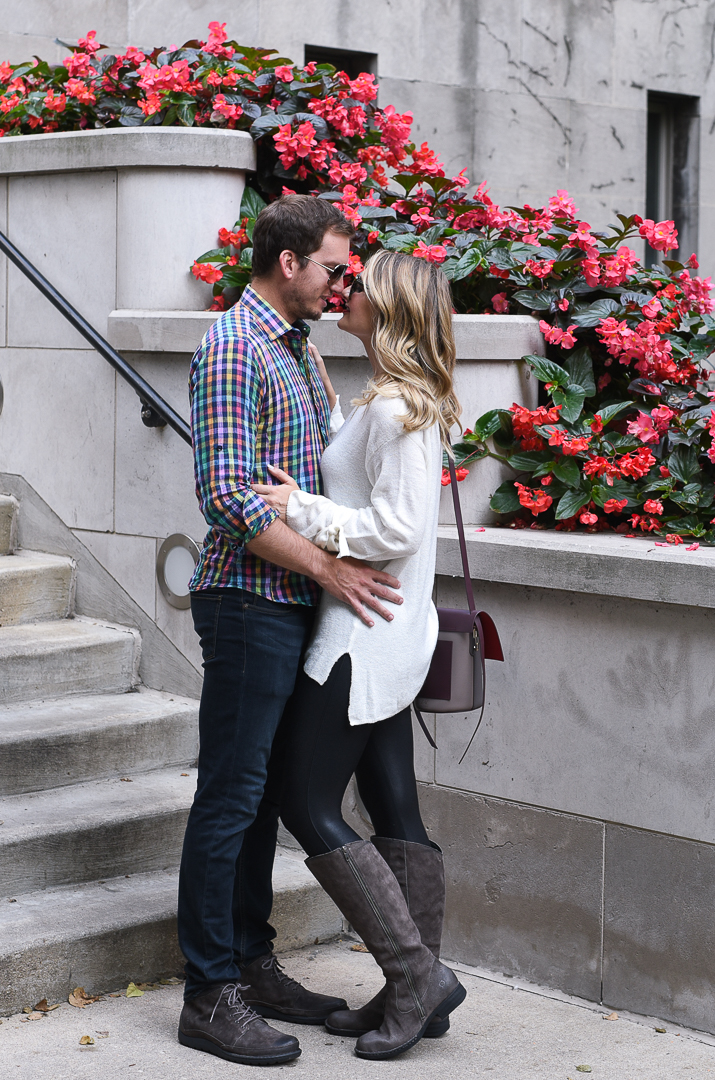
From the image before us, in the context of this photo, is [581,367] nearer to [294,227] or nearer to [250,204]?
[294,227]

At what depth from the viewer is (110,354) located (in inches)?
194

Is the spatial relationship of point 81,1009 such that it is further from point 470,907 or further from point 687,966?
point 687,966

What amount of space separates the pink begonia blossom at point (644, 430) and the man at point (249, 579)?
50.4 inches

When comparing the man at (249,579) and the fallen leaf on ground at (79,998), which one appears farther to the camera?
the fallen leaf on ground at (79,998)

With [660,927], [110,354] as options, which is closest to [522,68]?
[110,354]

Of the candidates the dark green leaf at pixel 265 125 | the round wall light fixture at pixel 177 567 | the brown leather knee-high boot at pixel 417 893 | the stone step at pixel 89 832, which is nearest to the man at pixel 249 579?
the brown leather knee-high boot at pixel 417 893

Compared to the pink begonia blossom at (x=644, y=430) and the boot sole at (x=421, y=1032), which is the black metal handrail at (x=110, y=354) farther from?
the boot sole at (x=421, y=1032)

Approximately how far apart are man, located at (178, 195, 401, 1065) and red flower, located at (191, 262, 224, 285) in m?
1.65

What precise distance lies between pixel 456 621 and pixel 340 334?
1319 millimetres

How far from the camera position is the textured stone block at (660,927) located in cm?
360

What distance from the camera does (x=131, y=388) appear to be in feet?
16.7

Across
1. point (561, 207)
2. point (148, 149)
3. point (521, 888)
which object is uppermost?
point (148, 149)

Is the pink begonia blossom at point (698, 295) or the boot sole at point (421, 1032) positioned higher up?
the pink begonia blossom at point (698, 295)

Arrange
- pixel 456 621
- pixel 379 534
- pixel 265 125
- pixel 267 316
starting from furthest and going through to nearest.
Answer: pixel 265 125
pixel 456 621
pixel 267 316
pixel 379 534
